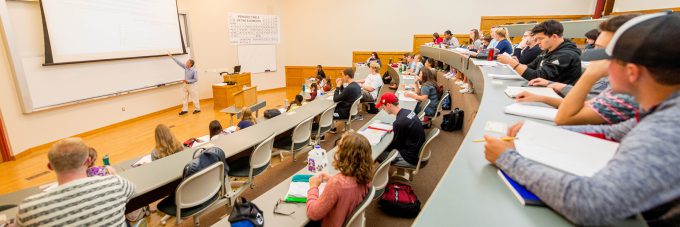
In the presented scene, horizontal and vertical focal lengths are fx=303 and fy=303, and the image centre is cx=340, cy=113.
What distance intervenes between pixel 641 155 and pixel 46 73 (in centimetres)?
820

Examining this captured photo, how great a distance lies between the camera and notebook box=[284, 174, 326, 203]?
2285mm

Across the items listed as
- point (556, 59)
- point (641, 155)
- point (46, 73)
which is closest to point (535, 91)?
point (556, 59)

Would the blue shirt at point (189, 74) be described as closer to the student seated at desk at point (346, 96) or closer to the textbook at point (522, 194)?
the student seated at desk at point (346, 96)

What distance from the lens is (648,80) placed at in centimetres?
75

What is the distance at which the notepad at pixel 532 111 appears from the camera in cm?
154

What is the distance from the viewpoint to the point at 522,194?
0.92 m

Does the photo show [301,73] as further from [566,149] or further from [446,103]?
[566,149]

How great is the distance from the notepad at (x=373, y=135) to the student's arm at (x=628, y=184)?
105 inches

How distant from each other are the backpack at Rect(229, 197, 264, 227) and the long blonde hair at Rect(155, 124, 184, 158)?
2056 millimetres

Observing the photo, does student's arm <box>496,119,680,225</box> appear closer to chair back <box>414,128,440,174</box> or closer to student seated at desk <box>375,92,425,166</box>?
chair back <box>414,128,440,174</box>

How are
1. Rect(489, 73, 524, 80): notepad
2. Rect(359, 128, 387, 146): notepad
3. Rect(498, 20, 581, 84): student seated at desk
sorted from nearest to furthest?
1. Rect(498, 20, 581, 84): student seated at desk
2. Rect(489, 73, 524, 80): notepad
3. Rect(359, 128, 387, 146): notepad

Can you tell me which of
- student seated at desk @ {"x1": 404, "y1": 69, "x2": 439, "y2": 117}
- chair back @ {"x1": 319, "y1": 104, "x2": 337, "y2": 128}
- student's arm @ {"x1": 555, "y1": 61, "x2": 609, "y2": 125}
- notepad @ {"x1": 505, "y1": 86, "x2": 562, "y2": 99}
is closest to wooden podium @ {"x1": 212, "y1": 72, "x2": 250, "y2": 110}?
chair back @ {"x1": 319, "y1": 104, "x2": 337, "y2": 128}

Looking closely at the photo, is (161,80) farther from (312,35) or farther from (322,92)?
(312,35)

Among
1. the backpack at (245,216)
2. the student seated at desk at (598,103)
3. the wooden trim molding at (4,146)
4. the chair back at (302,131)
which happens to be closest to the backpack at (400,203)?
the chair back at (302,131)
